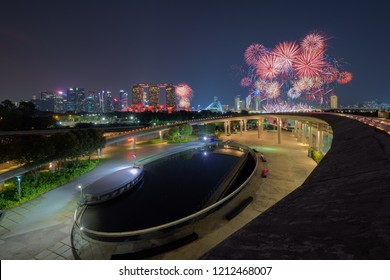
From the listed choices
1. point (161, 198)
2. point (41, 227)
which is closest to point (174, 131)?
point (161, 198)

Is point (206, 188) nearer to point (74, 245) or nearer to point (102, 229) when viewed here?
point (102, 229)

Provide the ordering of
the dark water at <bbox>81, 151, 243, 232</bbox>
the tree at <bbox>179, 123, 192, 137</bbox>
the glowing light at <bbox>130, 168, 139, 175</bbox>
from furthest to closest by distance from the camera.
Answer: the tree at <bbox>179, 123, 192, 137</bbox>, the glowing light at <bbox>130, 168, 139, 175</bbox>, the dark water at <bbox>81, 151, 243, 232</bbox>

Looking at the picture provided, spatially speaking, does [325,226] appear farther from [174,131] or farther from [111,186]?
[174,131]

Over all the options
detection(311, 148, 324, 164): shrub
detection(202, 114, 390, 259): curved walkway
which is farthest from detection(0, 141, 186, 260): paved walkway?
detection(311, 148, 324, 164): shrub

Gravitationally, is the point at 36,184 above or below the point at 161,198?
above

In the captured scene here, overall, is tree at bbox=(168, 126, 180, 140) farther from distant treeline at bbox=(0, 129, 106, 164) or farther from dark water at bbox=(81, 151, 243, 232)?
distant treeline at bbox=(0, 129, 106, 164)
